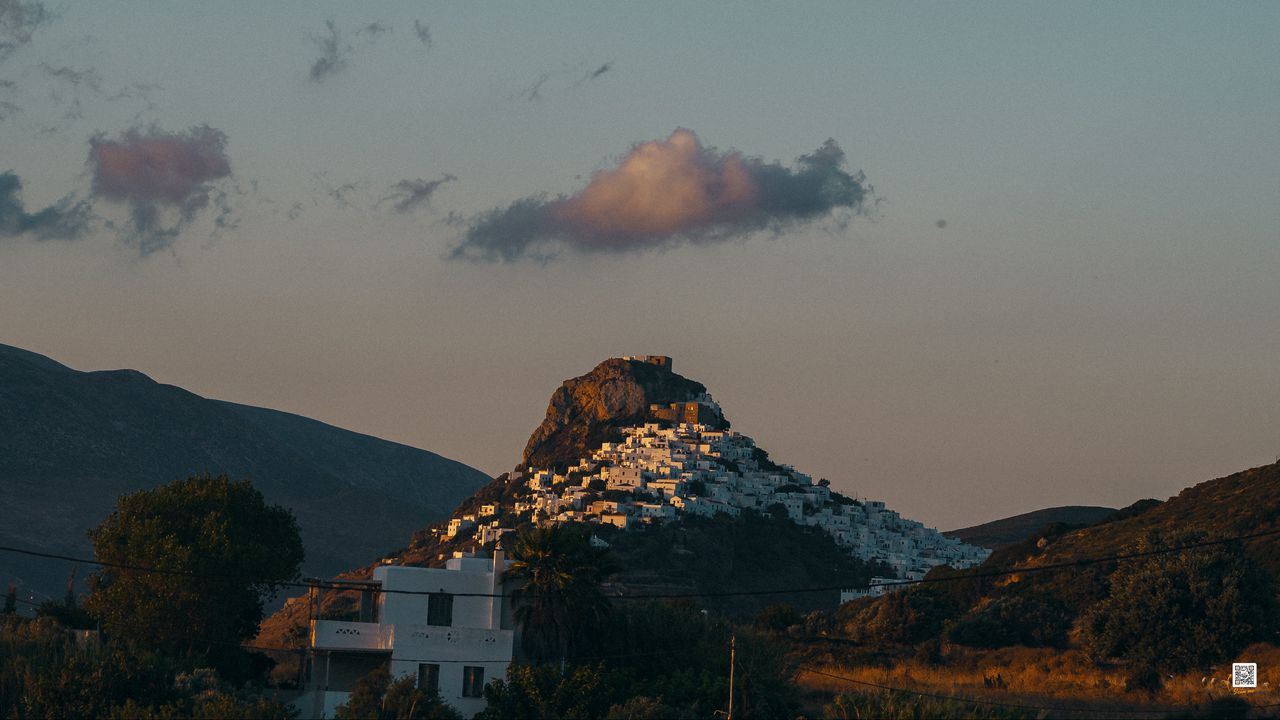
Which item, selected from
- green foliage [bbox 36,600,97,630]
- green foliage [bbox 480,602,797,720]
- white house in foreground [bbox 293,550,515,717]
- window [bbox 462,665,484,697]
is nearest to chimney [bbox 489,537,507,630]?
white house in foreground [bbox 293,550,515,717]

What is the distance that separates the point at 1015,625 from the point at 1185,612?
17294 mm

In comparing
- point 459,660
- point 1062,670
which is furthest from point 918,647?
point 459,660

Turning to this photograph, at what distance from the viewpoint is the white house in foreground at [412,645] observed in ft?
218

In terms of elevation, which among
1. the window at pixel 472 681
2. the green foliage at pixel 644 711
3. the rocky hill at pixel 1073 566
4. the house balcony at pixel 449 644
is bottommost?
the green foliage at pixel 644 711

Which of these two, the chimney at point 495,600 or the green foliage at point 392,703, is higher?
the chimney at point 495,600

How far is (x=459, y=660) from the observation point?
6712 centimetres

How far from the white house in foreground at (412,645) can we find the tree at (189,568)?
706cm

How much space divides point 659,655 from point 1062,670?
21.2 m

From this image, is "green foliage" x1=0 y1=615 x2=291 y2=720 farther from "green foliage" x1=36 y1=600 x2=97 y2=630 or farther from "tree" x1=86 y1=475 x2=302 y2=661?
"green foliage" x1=36 y1=600 x2=97 y2=630

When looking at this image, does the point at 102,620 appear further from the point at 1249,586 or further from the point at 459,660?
the point at 1249,586

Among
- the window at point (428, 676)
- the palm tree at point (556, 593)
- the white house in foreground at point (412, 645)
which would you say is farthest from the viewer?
the palm tree at point (556, 593)

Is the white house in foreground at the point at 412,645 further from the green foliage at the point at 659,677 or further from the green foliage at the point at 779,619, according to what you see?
the green foliage at the point at 779,619

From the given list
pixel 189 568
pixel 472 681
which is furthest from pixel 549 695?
pixel 189 568

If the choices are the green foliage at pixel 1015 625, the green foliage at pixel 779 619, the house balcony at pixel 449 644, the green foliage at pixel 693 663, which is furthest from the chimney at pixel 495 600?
the green foliage at pixel 779 619
